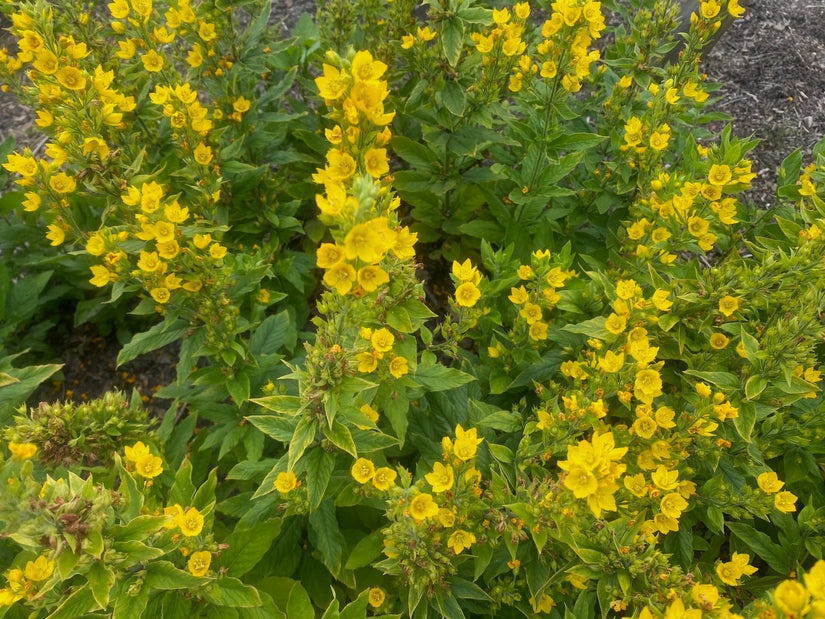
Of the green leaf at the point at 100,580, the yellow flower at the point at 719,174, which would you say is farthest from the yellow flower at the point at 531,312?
the green leaf at the point at 100,580

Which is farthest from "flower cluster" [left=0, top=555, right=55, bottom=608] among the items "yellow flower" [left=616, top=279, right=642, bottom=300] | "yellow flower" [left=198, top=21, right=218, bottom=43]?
"yellow flower" [left=198, top=21, right=218, bottom=43]

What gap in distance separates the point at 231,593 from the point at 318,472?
0.72m

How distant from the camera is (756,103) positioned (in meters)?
6.10

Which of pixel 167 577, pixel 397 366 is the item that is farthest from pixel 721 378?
pixel 167 577

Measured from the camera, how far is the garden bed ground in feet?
16.1

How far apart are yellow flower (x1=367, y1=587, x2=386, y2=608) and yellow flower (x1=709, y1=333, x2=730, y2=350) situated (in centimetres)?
251

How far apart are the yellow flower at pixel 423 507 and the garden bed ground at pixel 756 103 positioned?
11.6 feet

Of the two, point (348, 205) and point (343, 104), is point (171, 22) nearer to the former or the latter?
point (343, 104)

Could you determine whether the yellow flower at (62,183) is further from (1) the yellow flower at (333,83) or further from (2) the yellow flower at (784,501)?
(2) the yellow flower at (784,501)

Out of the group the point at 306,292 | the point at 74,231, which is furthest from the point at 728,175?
the point at 74,231

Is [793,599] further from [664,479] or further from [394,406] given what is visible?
[394,406]

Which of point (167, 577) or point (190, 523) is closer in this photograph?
point (167, 577)

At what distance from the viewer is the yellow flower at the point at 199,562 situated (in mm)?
2385

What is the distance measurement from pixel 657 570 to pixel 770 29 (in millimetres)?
7402
